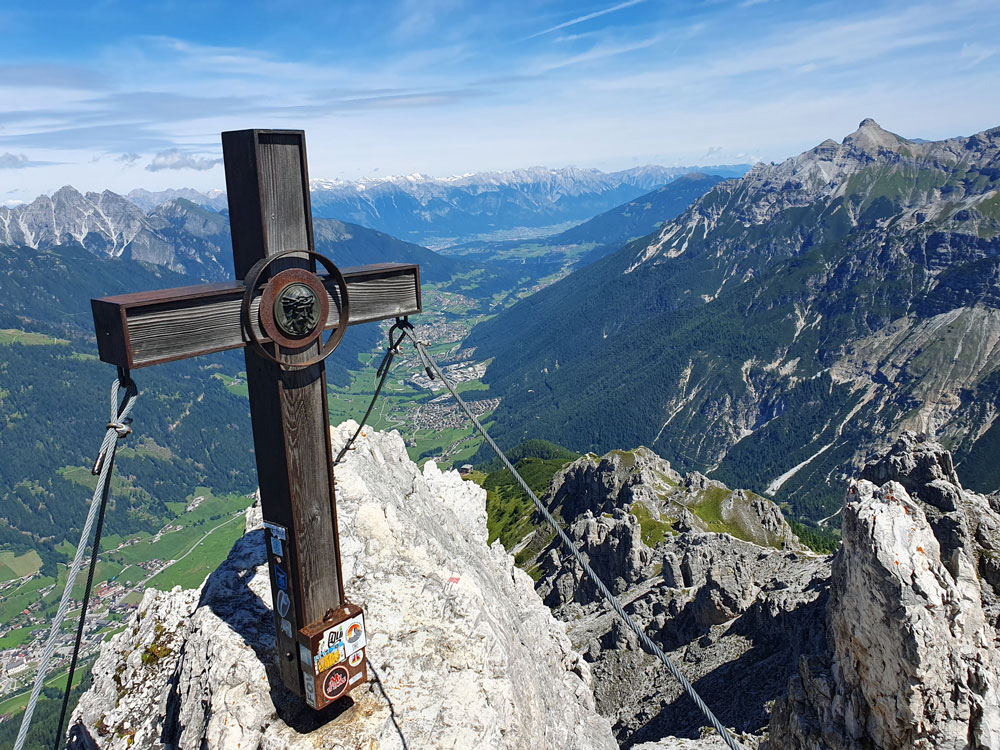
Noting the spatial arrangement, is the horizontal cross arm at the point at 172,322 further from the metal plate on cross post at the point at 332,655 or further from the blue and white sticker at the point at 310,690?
the blue and white sticker at the point at 310,690

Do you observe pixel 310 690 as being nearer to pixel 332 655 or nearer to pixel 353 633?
pixel 332 655

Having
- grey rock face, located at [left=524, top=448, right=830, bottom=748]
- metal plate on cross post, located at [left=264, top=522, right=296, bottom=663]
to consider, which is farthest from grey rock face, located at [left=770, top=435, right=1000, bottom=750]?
grey rock face, located at [left=524, top=448, right=830, bottom=748]

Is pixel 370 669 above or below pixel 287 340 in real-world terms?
below

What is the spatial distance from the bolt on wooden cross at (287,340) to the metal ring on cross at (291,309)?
0.05ft

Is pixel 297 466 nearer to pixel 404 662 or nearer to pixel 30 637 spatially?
pixel 404 662

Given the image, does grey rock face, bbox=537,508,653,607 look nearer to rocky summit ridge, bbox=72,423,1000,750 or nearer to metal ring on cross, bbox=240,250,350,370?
rocky summit ridge, bbox=72,423,1000,750

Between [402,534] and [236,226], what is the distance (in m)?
8.05

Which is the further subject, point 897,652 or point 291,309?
point 897,652

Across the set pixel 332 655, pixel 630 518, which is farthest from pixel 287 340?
pixel 630 518

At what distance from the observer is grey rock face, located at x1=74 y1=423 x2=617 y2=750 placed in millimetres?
9234

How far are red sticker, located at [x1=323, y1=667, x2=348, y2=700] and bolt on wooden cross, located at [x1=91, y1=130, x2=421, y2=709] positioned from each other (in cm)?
2

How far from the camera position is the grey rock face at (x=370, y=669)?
9.23 metres

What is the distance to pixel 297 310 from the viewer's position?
7852 millimetres

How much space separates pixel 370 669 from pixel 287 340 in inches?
219
